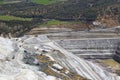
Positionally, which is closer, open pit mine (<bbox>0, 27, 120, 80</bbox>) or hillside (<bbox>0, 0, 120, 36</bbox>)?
open pit mine (<bbox>0, 27, 120, 80</bbox>)

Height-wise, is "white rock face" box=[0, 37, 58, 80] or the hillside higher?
"white rock face" box=[0, 37, 58, 80]

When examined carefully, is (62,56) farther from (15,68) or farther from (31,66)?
(15,68)

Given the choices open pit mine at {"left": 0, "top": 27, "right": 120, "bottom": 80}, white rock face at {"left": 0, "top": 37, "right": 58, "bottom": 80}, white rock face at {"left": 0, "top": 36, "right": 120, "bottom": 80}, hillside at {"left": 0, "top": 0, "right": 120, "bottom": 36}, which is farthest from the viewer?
hillside at {"left": 0, "top": 0, "right": 120, "bottom": 36}

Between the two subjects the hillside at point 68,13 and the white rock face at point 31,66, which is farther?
the hillside at point 68,13

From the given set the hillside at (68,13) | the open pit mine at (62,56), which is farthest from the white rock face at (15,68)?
the hillside at (68,13)

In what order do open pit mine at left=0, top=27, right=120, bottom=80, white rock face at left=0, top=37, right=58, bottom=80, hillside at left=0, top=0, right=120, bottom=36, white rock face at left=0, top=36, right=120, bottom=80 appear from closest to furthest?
white rock face at left=0, top=37, right=58, bottom=80 → white rock face at left=0, top=36, right=120, bottom=80 → open pit mine at left=0, top=27, right=120, bottom=80 → hillside at left=0, top=0, right=120, bottom=36

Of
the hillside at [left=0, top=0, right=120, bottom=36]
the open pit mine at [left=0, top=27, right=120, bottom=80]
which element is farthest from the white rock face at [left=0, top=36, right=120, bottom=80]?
the hillside at [left=0, top=0, right=120, bottom=36]

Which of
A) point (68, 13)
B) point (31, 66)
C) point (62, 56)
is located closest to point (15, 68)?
point (31, 66)

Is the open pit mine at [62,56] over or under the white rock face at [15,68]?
under

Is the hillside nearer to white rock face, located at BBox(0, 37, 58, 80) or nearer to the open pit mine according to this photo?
the open pit mine

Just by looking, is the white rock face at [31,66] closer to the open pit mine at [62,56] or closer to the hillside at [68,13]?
the open pit mine at [62,56]
